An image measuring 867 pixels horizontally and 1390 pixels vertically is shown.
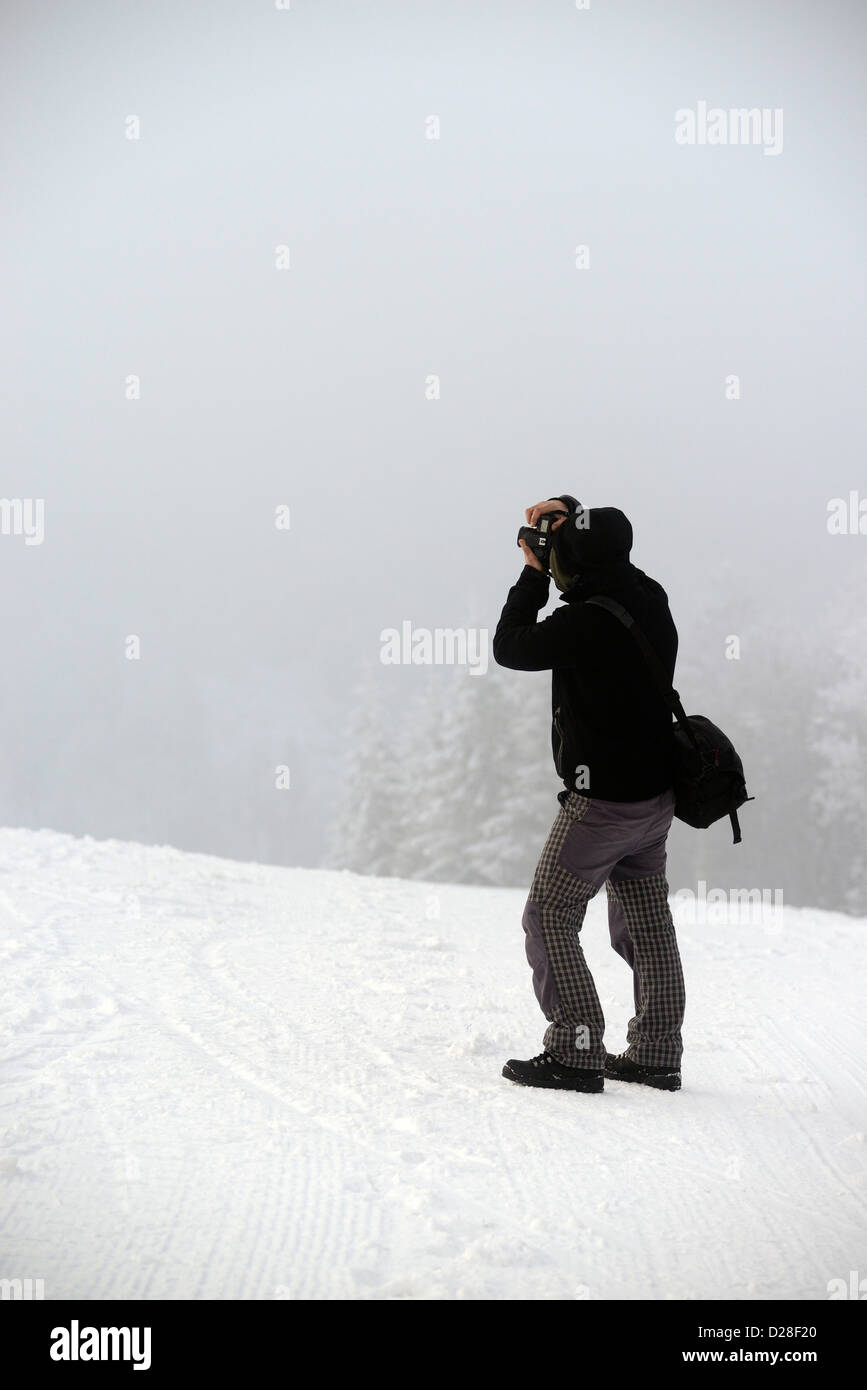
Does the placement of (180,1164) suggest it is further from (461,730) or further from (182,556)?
A: (182,556)

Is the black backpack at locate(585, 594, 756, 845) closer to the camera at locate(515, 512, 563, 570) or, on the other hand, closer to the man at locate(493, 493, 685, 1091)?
the man at locate(493, 493, 685, 1091)

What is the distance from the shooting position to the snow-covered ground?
2.58 metres

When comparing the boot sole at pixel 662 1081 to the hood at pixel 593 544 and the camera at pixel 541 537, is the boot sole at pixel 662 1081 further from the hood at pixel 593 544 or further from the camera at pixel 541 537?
the camera at pixel 541 537

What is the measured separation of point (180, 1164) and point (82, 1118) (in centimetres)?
50

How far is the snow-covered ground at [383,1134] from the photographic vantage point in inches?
102

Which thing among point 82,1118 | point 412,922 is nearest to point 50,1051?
point 82,1118

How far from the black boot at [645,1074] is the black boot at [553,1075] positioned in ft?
0.69

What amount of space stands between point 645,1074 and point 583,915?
2.37ft

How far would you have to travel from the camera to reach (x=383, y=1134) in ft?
11.2

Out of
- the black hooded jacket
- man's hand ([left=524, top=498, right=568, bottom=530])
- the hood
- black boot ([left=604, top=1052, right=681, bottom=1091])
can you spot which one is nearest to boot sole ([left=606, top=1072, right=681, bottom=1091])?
black boot ([left=604, top=1052, right=681, bottom=1091])

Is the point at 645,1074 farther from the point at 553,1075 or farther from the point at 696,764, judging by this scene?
the point at 696,764

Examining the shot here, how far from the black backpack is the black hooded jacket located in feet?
0.10

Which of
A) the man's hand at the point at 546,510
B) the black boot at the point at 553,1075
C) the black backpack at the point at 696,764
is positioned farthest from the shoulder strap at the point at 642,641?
the black boot at the point at 553,1075

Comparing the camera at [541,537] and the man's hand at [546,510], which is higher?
the man's hand at [546,510]
